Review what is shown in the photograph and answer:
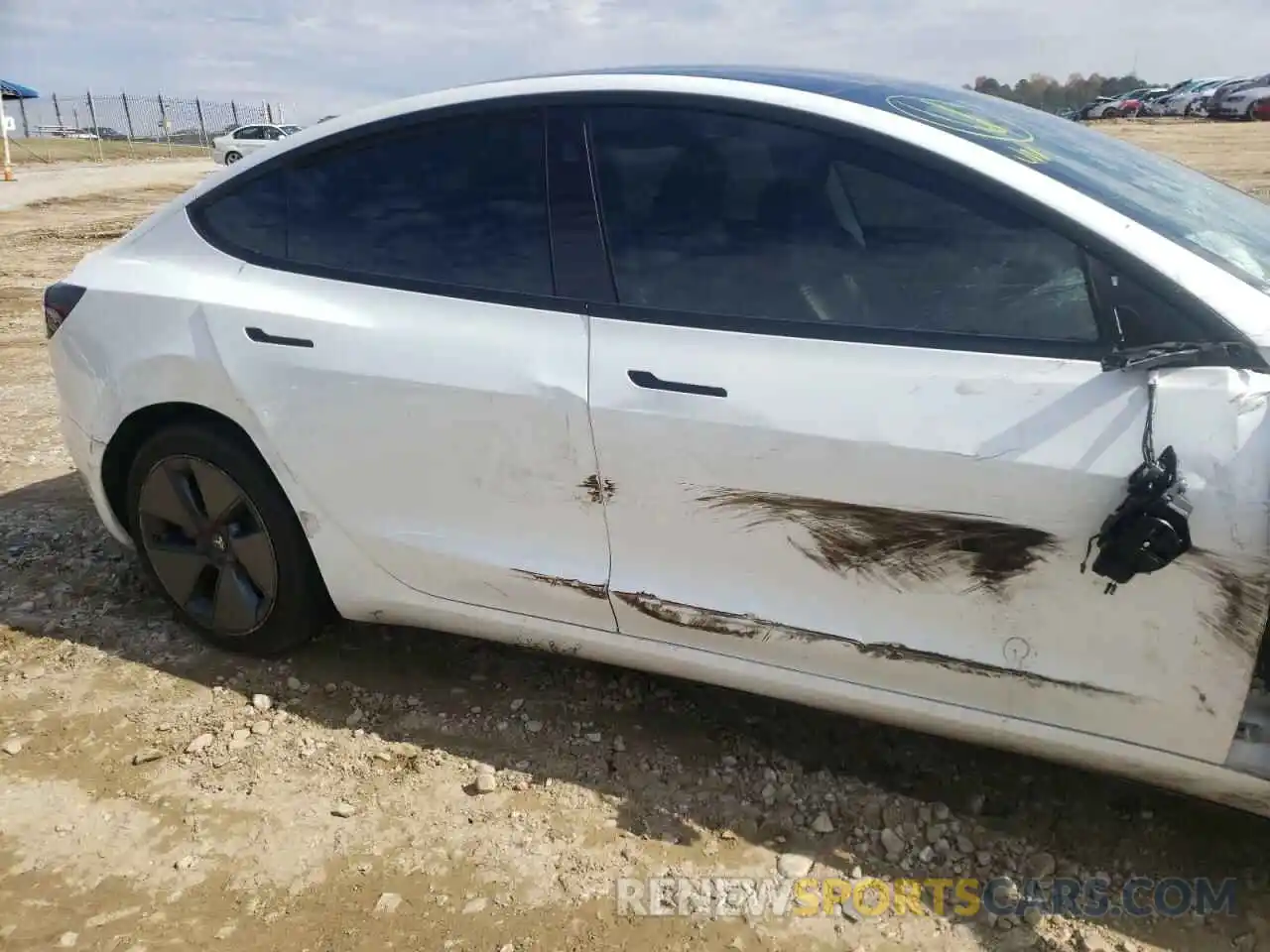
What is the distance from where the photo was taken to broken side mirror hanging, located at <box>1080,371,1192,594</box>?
6.36ft

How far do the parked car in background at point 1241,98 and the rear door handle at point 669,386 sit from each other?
138 ft

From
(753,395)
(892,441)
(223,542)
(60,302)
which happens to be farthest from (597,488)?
(60,302)

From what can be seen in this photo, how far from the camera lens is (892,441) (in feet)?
7.14

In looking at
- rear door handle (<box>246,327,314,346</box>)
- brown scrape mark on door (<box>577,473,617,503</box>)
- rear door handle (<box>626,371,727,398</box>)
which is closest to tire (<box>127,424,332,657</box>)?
rear door handle (<box>246,327,314,346</box>)

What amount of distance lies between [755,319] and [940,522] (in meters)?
0.60

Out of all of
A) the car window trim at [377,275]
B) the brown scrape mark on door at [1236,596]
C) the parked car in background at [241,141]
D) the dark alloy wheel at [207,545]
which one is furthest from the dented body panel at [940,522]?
the parked car in background at [241,141]

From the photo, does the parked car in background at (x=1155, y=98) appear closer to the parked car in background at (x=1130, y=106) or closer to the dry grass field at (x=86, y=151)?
the parked car in background at (x=1130, y=106)

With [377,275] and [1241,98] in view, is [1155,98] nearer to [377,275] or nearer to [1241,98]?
[1241,98]

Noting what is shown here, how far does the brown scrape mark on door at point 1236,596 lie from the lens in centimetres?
195

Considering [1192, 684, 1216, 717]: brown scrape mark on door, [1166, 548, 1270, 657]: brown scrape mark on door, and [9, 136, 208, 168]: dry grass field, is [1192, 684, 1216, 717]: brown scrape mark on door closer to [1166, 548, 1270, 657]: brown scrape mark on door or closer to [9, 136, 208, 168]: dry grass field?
[1166, 548, 1270, 657]: brown scrape mark on door

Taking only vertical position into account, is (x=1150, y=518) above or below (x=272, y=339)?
below

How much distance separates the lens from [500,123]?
2.70 metres

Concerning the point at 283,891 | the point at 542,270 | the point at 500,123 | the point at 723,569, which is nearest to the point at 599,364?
the point at 542,270

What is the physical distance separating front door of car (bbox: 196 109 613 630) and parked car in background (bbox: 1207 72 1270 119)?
42.0 meters
